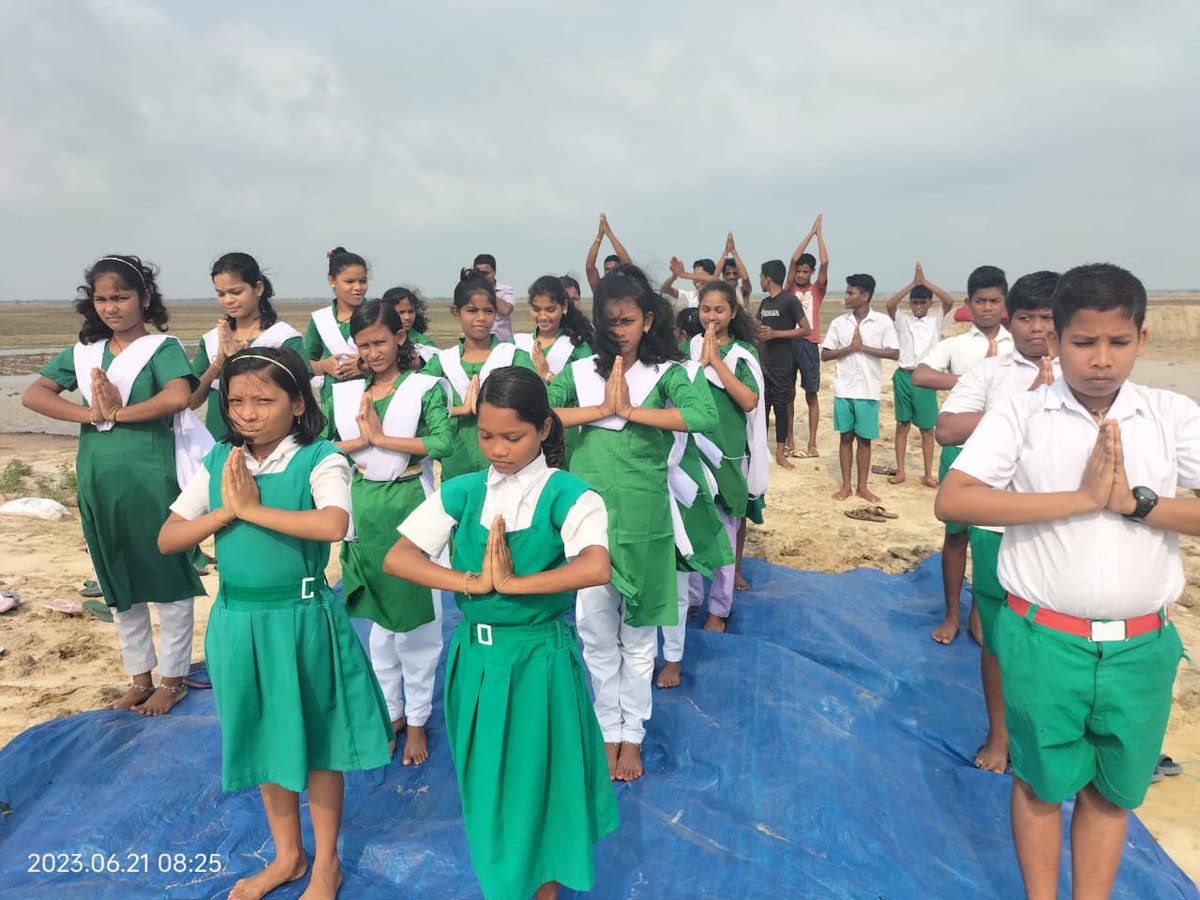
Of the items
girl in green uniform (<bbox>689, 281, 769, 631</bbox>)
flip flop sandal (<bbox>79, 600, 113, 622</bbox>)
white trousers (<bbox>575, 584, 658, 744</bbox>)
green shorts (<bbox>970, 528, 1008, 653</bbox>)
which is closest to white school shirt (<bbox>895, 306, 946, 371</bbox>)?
girl in green uniform (<bbox>689, 281, 769, 631</bbox>)

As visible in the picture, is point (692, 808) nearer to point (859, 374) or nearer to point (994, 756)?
point (994, 756)

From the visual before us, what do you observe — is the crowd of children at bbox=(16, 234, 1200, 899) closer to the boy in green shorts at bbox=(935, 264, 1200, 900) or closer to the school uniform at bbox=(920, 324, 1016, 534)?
the boy in green shorts at bbox=(935, 264, 1200, 900)

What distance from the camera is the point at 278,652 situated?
2.32m

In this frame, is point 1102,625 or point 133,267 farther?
point 133,267

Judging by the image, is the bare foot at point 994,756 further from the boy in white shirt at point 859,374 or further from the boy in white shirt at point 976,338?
the boy in white shirt at point 859,374

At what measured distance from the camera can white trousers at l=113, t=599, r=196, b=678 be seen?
3775mm

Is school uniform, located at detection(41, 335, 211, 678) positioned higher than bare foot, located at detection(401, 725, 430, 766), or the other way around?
school uniform, located at detection(41, 335, 211, 678)

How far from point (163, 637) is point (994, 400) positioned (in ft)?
13.1

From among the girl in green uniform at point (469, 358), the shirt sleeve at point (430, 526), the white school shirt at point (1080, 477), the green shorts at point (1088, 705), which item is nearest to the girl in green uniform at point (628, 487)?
the shirt sleeve at point (430, 526)

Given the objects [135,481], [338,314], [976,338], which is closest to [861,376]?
[976,338]

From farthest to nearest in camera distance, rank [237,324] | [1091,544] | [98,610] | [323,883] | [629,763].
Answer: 1. [98,610]
2. [237,324]
3. [629,763]
4. [323,883]
5. [1091,544]

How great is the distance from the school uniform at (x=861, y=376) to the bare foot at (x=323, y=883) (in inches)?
248

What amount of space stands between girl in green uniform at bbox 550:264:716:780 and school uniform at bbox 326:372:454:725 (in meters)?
0.64

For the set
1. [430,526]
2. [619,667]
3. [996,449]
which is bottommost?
[619,667]
